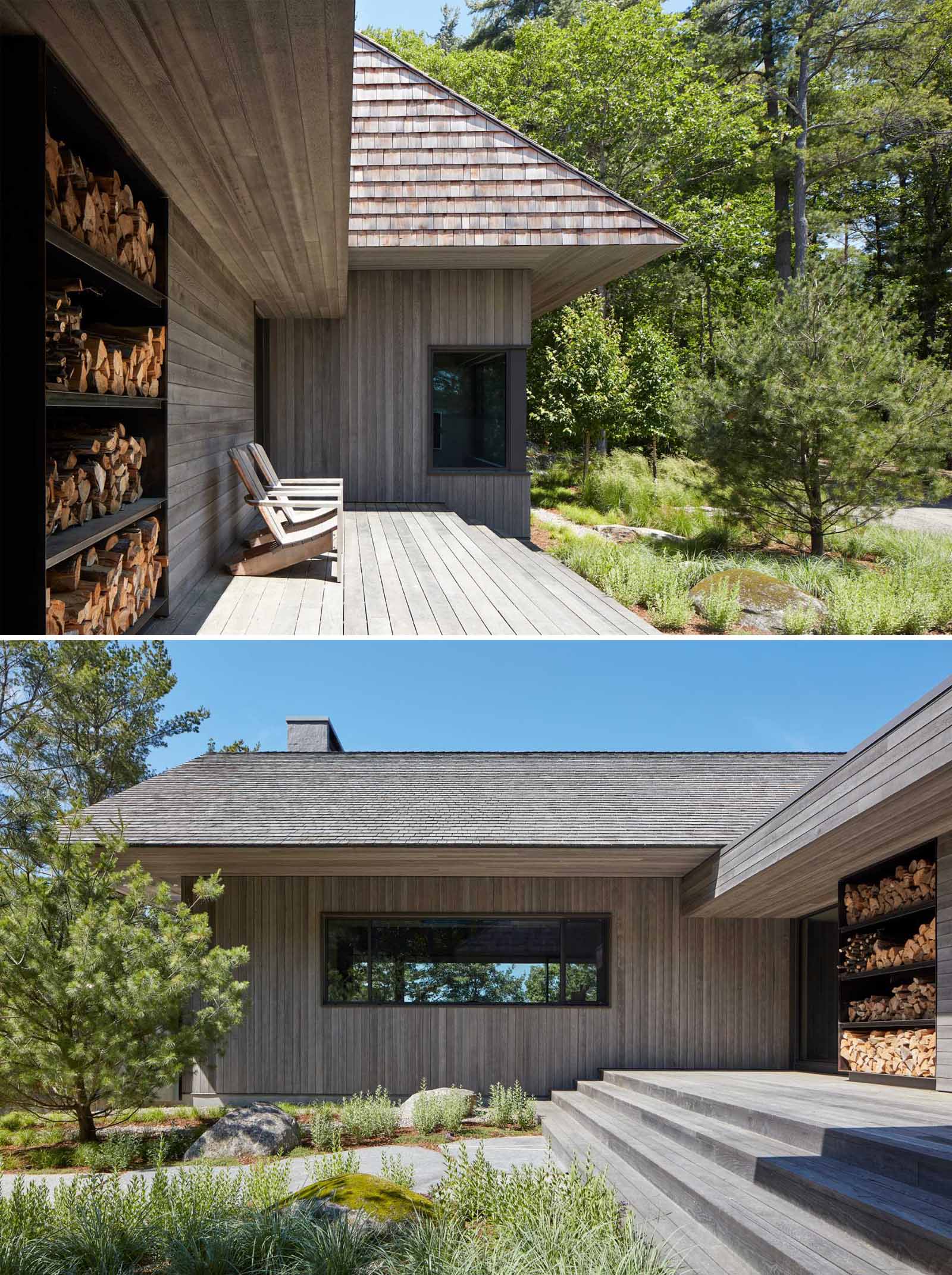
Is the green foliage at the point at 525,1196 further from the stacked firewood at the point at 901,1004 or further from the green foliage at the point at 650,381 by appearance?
the green foliage at the point at 650,381

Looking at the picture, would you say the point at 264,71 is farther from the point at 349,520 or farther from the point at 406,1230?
the point at 349,520

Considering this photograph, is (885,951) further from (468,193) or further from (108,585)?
(468,193)

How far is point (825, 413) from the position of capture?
442 inches

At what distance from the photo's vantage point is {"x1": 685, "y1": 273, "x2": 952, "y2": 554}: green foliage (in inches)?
443

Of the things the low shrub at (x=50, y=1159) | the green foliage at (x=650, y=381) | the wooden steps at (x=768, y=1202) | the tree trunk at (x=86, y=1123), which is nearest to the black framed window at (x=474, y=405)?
the tree trunk at (x=86, y=1123)

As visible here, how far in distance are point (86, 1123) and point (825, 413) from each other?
9.99 metres

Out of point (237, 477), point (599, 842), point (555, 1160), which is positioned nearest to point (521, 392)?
point (237, 477)

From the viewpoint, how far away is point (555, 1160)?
5.81 m

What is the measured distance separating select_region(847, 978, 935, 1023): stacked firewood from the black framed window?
22.1 ft

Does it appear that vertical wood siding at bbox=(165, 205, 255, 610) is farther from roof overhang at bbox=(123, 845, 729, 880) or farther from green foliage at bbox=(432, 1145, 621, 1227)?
green foliage at bbox=(432, 1145, 621, 1227)

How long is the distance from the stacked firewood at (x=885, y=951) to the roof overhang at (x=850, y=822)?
1.50 ft

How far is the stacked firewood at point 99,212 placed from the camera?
4.05m

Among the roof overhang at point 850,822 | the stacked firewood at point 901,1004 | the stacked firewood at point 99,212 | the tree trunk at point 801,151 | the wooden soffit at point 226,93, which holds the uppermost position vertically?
the tree trunk at point 801,151

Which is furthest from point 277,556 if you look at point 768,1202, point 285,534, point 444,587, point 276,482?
point 768,1202
